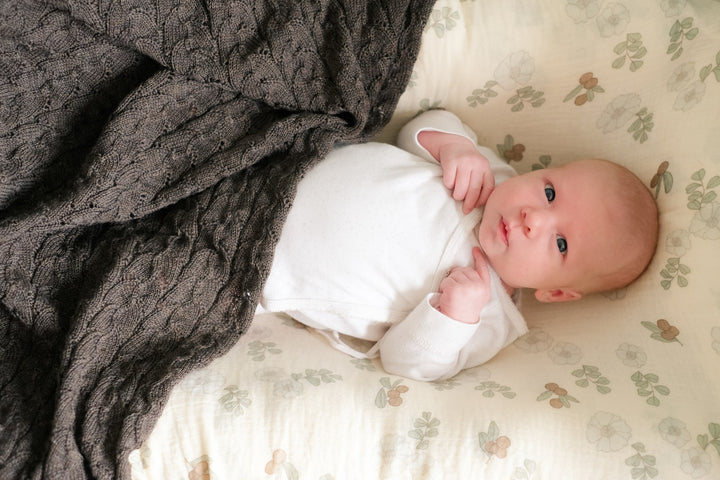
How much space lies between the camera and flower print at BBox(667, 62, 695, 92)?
43.6 inches

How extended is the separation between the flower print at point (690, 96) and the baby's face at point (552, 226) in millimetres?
190

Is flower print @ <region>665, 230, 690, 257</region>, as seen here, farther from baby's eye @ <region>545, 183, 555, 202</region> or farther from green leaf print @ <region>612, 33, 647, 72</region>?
green leaf print @ <region>612, 33, 647, 72</region>

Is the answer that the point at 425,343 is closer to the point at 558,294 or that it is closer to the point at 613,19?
the point at 558,294

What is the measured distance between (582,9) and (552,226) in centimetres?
46

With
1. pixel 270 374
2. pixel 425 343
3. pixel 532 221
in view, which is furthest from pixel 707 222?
pixel 270 374

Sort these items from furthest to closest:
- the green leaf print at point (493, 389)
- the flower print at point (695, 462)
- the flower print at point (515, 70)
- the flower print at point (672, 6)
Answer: the flower print at point (515, 70)
the flower print at point (672, 6)
the green leaf print at point (493, 389)
the flower print at point (695, 462)

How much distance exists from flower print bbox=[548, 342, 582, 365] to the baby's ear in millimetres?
87

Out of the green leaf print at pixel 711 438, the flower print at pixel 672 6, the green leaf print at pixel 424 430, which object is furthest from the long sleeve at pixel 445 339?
the flower print at pixel 672 6

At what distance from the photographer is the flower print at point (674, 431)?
930mm

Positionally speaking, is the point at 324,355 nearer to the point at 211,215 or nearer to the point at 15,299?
the point at 211,215

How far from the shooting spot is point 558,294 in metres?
1.17

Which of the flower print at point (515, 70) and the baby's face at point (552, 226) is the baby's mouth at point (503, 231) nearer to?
the baby's face at point (552, 226)

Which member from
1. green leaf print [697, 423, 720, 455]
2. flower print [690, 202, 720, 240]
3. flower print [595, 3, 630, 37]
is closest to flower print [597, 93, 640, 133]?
flower print [595, 3, 630, 37]

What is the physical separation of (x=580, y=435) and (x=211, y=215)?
70 centimetres
